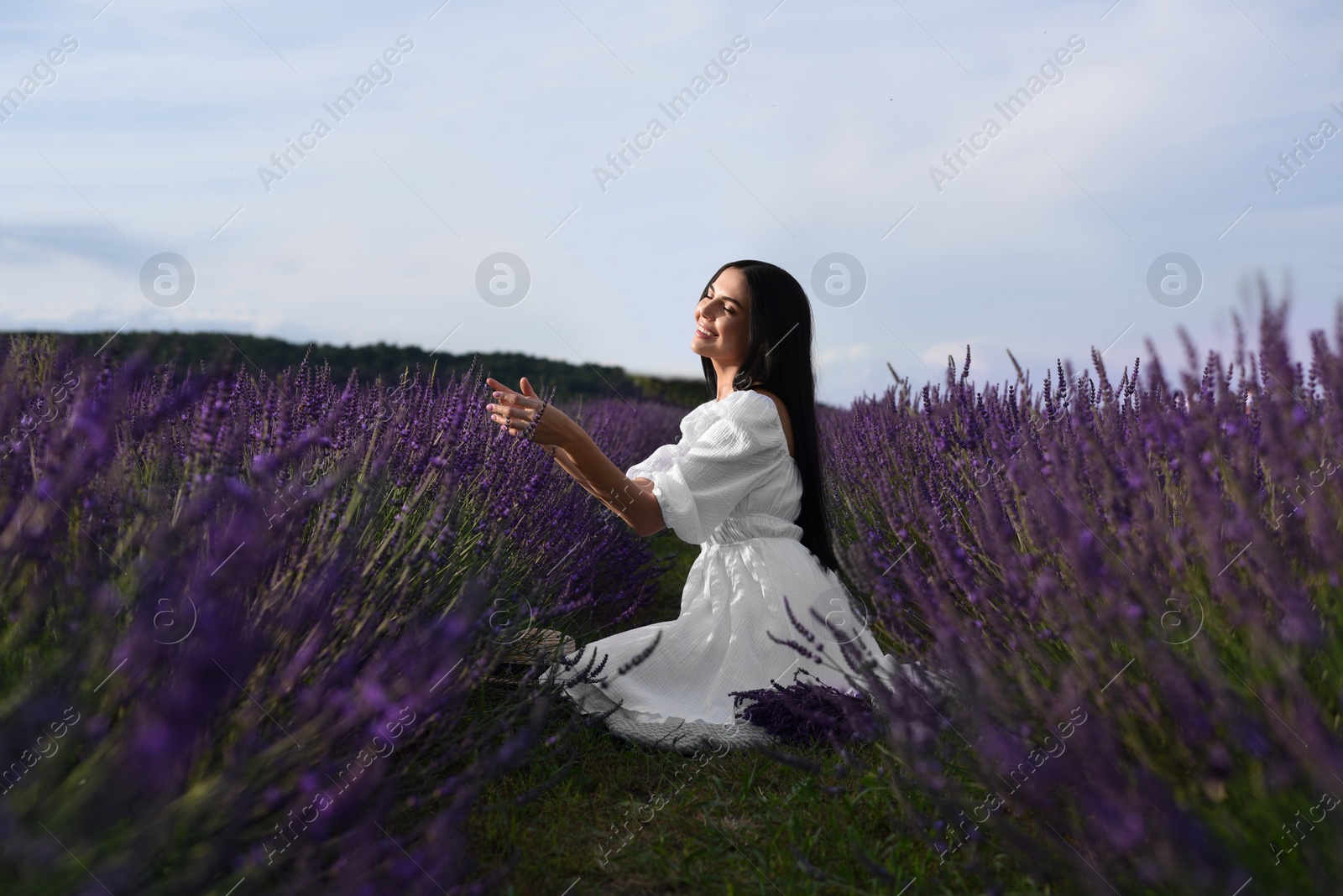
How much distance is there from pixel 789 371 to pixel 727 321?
24 centimetres

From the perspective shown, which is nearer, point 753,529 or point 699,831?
point 699,831

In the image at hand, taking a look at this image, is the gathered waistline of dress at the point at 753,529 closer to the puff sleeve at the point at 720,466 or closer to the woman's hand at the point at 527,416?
the puff sleeve at the point at 720,466

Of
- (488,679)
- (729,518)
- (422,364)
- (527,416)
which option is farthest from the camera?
(422,364)

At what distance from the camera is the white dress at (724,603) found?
7.78 ft

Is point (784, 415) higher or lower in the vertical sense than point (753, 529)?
higher

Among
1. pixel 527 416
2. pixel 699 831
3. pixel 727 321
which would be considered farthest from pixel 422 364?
pixel 699 831

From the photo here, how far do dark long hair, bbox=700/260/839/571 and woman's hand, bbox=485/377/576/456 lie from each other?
67 centimetres

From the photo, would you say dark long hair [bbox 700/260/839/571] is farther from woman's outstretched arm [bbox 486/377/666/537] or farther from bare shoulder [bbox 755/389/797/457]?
woman's outstretched arm [bbox 486/377/666/537]

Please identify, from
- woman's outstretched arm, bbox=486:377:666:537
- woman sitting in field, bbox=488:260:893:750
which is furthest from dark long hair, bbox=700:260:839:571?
woman's outstretched arm, bbox=486:377:666:537

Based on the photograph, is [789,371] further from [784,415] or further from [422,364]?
[422,364]

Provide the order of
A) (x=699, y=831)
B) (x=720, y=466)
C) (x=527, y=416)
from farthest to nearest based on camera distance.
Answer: (x=720, y=466) → (x=527, y=416) → (x=699, y=831)

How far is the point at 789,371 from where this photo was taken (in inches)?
108

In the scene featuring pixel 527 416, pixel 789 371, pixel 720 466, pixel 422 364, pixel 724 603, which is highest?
pixel 422 364

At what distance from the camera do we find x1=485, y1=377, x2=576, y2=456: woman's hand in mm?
2193
